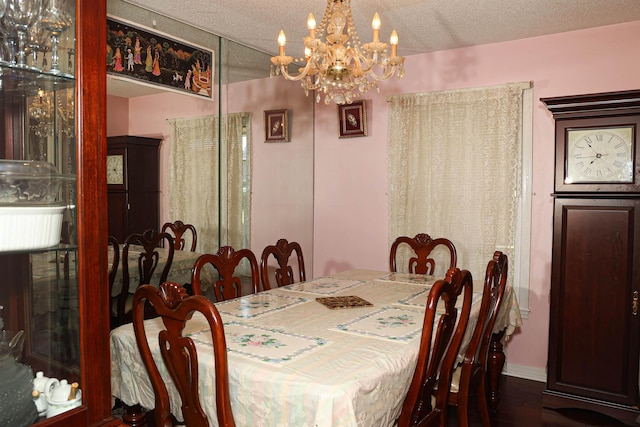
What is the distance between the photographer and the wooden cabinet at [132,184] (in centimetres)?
266

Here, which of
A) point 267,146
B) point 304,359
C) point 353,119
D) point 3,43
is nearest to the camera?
point 3,43

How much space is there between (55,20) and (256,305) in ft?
4.95

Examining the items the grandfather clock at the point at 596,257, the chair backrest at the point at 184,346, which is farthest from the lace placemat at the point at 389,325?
the grandfather clock at the point at 596,257

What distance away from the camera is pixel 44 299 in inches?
45.6

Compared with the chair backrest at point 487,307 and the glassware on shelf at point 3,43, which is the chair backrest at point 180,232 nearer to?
the chair backrest at point 487,307

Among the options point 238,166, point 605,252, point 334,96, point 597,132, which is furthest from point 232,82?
point 605,252

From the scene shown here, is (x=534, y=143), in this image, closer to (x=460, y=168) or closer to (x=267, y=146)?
(x=460, y=168)

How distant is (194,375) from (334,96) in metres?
1.43

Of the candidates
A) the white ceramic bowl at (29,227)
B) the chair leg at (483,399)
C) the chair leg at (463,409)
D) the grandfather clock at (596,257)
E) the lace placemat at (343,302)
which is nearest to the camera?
the white ceramic bowl at (29,227)

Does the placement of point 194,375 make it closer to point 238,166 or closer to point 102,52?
point 102,52

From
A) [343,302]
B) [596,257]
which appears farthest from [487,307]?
[596,257]

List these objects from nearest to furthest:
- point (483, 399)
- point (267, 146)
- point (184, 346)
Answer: point (184, 346) < point (483, 399) < point (267, 146)

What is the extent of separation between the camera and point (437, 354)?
5.51 feet

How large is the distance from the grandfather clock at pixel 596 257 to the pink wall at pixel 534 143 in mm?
442
